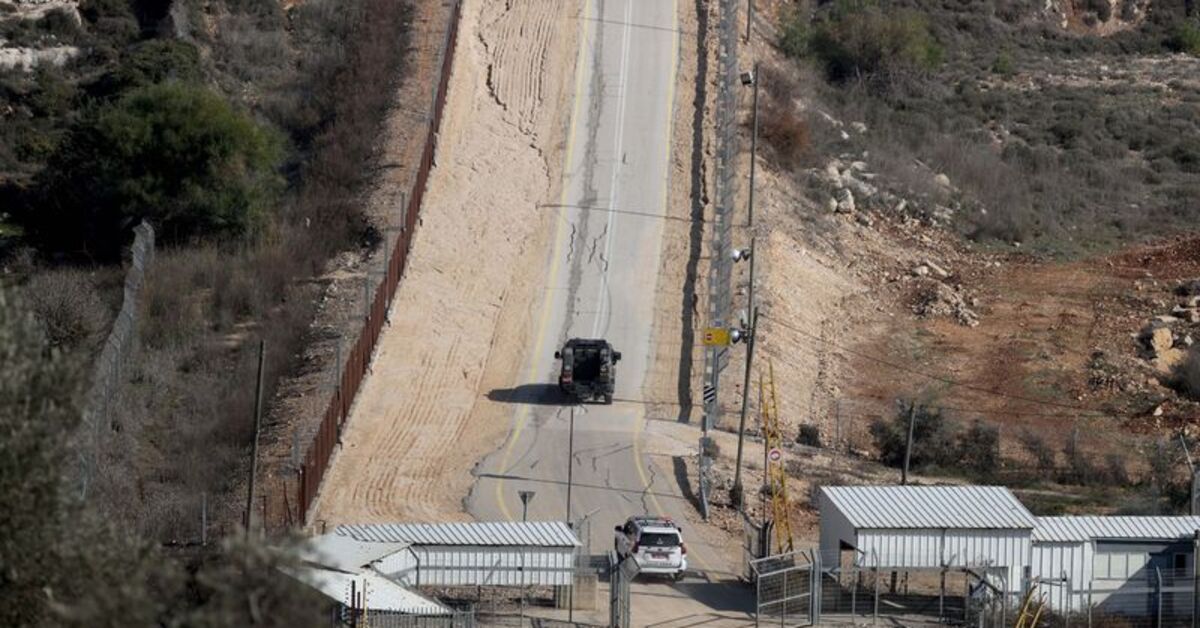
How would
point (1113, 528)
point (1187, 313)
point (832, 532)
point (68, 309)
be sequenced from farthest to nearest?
point (1187, 313) → point (68, 309) → point (1113, 528) → point (832, 532)

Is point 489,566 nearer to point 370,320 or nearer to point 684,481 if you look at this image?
point 684,481

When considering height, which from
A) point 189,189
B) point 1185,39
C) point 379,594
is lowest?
point 379,594

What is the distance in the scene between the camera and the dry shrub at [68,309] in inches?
2179

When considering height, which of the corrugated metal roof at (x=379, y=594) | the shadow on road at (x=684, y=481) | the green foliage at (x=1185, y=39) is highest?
the green foliage at (x=1185, y=39)

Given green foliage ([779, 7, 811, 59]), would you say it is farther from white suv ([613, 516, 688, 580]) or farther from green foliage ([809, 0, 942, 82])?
white suv ([613, 516, 688, 580])

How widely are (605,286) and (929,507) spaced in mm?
21912

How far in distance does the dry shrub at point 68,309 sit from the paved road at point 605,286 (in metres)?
11.0

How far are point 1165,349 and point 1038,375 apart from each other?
14.5 ft

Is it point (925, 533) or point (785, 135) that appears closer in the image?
point (925, 533)

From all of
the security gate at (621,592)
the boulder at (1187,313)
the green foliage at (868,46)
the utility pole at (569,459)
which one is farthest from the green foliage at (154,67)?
the security gate at (621,592)

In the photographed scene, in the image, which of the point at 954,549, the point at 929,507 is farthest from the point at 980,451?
the point at 954,549

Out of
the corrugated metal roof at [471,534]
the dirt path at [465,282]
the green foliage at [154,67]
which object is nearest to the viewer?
the corrugated metal roof at [471,534]

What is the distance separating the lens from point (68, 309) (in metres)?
58.1

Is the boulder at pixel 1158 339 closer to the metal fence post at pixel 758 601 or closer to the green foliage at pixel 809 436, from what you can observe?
the green foliage at pixel 809 436
